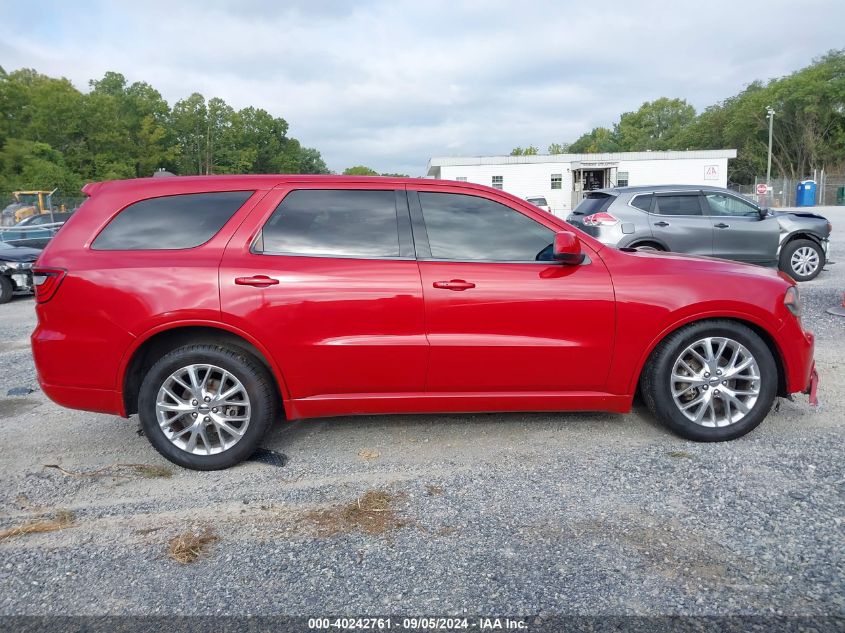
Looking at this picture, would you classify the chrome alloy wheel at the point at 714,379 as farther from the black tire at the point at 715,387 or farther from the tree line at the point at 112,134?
the tree line at the point at 112,134

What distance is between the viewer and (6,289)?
36.4ft

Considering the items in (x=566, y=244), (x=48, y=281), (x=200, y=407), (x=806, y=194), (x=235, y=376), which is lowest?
(x=200, y=407)

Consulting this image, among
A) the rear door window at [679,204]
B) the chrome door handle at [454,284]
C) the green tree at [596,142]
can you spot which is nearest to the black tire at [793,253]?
the rear door window at [679,204]

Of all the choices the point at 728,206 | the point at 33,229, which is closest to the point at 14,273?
the point at 33,229

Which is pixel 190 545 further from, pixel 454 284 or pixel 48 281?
pixel 454 284

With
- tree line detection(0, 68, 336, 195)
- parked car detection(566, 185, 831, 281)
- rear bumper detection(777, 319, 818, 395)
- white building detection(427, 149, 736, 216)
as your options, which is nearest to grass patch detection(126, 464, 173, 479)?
rear bumper detection(777, 319, 818, 395)

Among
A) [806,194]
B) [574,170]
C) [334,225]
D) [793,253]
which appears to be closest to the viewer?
[334,225]

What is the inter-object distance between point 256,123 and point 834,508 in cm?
9459

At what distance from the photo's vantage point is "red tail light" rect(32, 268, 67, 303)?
3.62 meters

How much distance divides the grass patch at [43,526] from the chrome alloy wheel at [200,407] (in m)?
0.68

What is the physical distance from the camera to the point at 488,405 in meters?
3.81

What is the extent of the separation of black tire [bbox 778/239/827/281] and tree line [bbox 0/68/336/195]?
144 ft

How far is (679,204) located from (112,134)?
56.6 m

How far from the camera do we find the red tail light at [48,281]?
3.62 metres
